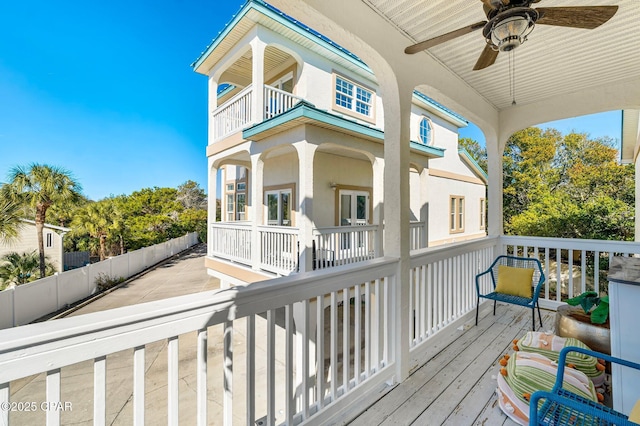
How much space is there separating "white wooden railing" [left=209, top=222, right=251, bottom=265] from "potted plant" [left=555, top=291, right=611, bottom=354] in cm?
580

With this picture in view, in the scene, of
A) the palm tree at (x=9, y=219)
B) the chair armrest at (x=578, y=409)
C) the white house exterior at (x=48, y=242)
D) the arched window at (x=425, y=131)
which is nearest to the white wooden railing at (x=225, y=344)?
the chair armrest at (x=578, y=409)

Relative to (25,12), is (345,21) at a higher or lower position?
lower

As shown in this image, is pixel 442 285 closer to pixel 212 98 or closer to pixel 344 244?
pixel 344 244

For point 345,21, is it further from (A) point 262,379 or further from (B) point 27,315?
(B) point 27,315

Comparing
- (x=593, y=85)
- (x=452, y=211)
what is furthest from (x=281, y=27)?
(x=452, y=211)

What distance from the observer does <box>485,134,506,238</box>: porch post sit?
4.41 m

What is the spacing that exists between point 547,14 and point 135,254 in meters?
17.2

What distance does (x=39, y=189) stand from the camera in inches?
457

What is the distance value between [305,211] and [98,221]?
15.4 metres

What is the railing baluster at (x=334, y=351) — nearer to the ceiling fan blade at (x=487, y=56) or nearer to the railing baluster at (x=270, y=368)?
the railing baluster at (x=270, y=368)

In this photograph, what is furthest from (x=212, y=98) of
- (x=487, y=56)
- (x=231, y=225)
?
(x=487, y=56)

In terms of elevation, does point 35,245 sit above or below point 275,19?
below

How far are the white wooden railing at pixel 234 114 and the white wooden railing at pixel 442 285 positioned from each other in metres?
5.45

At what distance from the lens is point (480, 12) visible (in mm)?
2395
